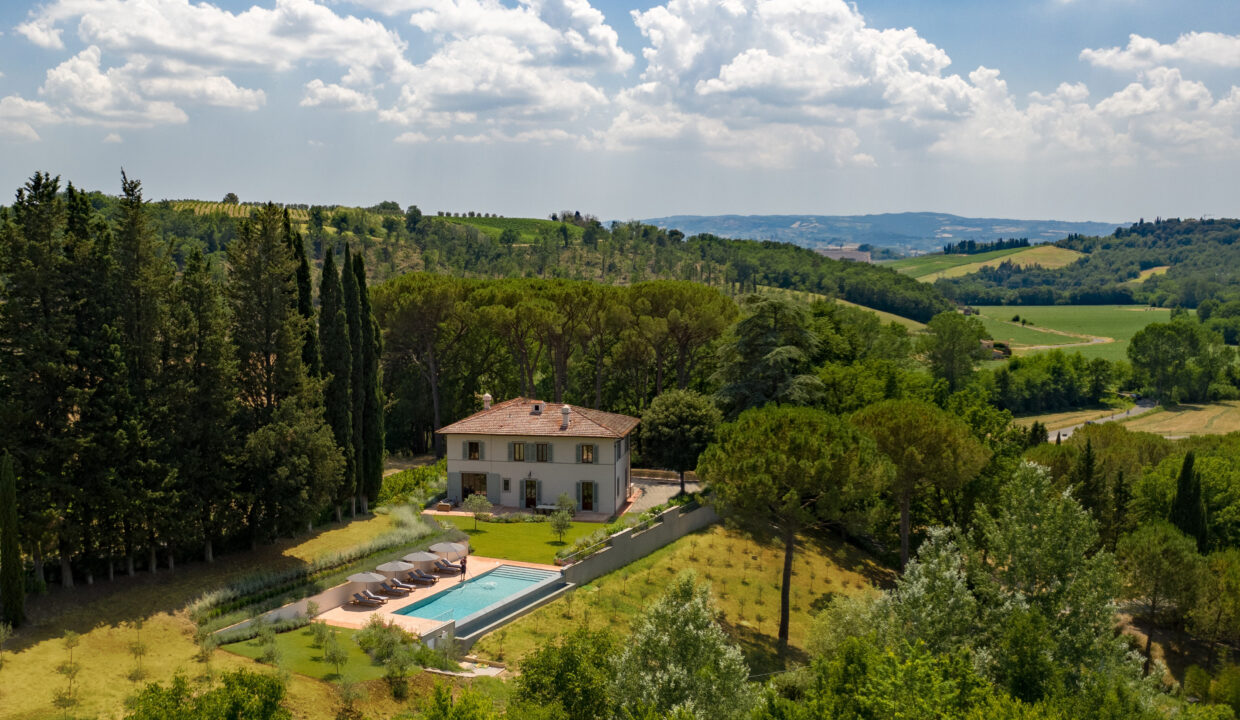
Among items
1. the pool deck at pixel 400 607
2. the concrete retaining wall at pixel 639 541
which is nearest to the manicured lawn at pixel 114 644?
the pool deck at pixel 400 607

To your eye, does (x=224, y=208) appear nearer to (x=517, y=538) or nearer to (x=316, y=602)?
(x=517, y=538)

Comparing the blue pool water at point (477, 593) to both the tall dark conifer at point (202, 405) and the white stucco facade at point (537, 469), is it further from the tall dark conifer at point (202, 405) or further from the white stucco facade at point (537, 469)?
the white stucco facade at point (537, 469)

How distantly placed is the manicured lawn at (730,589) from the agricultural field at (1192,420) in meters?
68.6

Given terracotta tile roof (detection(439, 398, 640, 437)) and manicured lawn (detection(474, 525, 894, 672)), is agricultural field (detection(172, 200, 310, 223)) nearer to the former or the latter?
terracotta tile roof (detection(439, 398, 640, 437))

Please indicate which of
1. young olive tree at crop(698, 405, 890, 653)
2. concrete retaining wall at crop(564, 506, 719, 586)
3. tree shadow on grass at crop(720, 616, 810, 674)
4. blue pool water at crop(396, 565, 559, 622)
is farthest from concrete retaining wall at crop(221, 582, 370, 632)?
young olive tree at crop(698, 405, 890, 653)

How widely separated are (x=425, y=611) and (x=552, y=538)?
363 inches

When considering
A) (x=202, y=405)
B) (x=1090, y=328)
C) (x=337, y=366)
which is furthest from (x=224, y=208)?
(x=1090, y=328)

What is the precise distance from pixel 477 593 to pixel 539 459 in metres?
12.8

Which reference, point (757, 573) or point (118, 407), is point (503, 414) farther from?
point (118, 407)

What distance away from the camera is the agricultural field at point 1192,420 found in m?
94.6

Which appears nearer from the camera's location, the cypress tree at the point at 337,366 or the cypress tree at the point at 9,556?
the cypress tree at the point at 9,556

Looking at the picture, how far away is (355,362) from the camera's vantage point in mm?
36312

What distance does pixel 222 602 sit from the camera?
24.5 meters

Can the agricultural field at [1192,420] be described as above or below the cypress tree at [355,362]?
below
